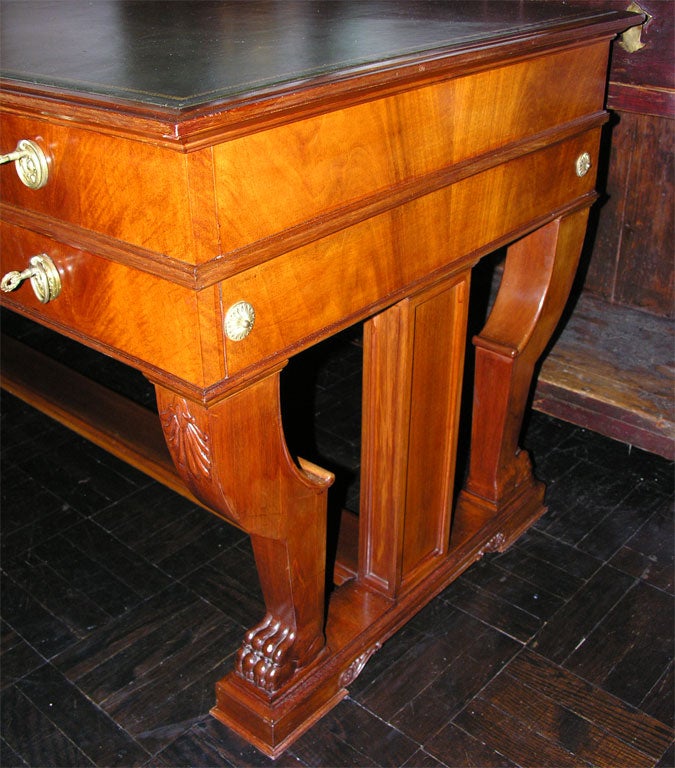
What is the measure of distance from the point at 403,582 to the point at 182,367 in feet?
3.11

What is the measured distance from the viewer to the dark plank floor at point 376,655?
1.75 metres

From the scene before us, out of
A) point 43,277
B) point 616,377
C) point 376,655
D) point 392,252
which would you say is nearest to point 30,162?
point 43,277

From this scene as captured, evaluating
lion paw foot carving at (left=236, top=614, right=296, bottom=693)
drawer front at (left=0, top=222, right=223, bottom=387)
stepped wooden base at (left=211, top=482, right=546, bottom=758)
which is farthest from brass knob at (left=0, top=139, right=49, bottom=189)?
stepped wooden base at (left=211, top=482, right=546, bottom=758)

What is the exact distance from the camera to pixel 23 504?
246cm

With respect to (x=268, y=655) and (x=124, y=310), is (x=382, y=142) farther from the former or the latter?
(x=268, y=655)

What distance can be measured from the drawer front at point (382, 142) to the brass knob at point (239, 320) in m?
0.09

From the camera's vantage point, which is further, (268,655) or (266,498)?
(268,655)

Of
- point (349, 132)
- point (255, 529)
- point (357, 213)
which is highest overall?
A: point (349, 132)

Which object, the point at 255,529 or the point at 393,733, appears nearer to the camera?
the point at 255,529

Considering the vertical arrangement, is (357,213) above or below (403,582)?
above

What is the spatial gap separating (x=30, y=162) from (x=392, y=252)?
572mm

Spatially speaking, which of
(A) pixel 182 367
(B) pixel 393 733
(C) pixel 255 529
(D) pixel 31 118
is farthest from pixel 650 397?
(D) pixel 31 118

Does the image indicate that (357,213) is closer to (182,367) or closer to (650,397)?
(182,367)

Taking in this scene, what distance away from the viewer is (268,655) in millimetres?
1717
